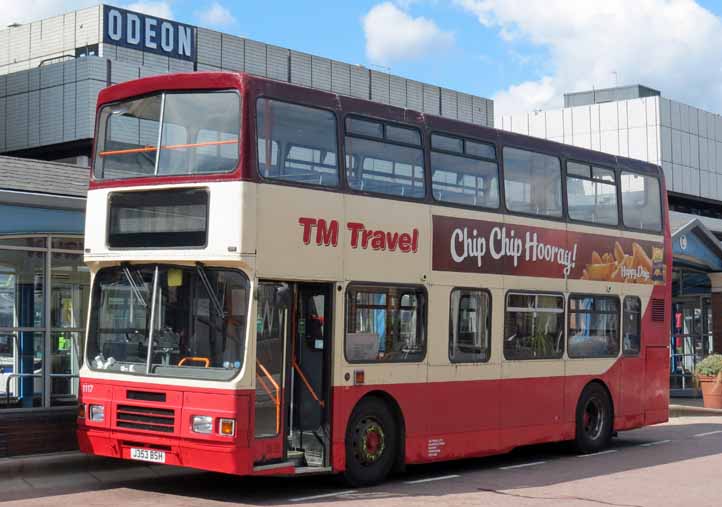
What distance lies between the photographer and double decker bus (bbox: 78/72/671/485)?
12.1 metres

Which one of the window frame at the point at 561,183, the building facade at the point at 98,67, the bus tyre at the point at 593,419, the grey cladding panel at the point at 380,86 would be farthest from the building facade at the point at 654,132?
the window frame at the point at 561,183

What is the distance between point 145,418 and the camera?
12.4 metres

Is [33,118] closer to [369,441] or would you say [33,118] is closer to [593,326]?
[593,326]

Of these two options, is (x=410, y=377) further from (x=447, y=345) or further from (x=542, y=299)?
(x=542, y=299)

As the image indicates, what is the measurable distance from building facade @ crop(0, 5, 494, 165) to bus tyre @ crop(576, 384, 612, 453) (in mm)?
28828

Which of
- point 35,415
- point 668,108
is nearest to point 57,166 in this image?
point 35,415

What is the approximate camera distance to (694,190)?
206 feet

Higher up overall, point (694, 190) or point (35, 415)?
point (694, 190)

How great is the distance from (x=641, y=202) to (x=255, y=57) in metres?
32.9

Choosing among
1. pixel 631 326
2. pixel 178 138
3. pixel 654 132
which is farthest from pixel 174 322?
pixel 654 132

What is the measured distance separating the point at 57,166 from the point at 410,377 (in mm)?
6544

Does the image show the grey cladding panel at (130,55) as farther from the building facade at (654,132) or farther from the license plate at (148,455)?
the license plate at (148,455)

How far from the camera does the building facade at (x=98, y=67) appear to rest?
4331cm

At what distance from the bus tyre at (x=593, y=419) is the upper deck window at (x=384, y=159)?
5.16 m
